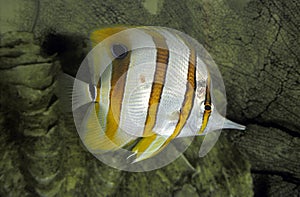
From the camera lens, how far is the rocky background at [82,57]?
48.2 inches

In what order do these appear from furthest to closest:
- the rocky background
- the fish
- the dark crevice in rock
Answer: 1. the dark crevice in rock
2. the rocky background
3. the fish

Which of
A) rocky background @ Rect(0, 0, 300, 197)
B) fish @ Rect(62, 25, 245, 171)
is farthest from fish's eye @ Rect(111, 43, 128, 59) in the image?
rocky background @ Rect(0, 0, 300, 197)

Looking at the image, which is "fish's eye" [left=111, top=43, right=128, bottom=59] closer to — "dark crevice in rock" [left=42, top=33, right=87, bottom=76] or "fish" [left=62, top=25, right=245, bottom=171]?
"fish" [left=62, top=25, right=245, bottom=171]

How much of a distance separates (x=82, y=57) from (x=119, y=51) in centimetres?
60

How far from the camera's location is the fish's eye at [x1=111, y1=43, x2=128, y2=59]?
82cm

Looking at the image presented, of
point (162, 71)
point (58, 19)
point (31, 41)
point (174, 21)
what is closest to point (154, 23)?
point (174, 21)

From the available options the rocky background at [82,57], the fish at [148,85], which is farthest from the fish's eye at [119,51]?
the rocky background at [82,57]

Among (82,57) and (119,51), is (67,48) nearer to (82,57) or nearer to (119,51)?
(82,57)

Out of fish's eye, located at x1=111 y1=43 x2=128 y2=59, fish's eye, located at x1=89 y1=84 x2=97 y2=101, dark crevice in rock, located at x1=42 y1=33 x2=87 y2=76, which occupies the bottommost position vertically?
dark crevice in rock, located at x1=42 y1=33 x2=87 y2=76

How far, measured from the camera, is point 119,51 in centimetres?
82

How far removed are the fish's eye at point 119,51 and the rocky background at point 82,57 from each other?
47cm

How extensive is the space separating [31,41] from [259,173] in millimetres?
1284

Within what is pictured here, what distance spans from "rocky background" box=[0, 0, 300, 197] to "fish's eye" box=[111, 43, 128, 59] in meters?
0.47

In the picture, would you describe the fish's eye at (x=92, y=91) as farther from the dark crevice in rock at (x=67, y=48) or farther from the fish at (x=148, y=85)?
the dark crevice in rock at (x=67, y=48)
